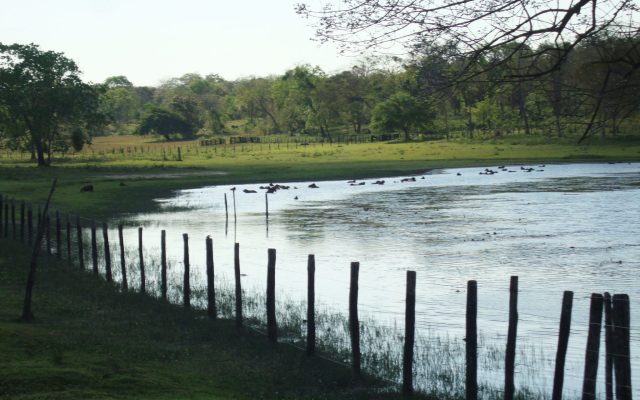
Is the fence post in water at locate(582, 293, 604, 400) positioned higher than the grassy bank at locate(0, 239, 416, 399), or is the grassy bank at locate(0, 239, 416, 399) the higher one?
the fence post in water at locate(582, 293, 604, 400)

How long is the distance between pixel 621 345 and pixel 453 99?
4.16 metres

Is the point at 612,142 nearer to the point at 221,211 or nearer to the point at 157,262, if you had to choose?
the point at 221,211

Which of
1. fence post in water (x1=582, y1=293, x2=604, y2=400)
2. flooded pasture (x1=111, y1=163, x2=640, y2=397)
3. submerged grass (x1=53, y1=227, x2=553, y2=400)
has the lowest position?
flooded pasture (x1=111, y1=163, x2=640, y2=397)

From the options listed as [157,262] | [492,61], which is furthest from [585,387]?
[157,262]

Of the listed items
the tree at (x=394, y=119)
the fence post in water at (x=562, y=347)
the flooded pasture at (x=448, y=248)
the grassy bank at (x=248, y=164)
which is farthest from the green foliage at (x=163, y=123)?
the fence post in water at (x=562, y=347)

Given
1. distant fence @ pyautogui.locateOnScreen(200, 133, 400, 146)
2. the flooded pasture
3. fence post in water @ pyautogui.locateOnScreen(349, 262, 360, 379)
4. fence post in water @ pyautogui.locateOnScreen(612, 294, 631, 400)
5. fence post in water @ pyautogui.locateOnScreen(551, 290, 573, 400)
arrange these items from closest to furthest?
fence post in water @ pyautogui.locateOnScreen(612, 294, 631, 400) → fence post in water @ pyautogui.locateOnScreen(551, 290, 573, 400) → fence post in water @ pyautogui.locateOnScreen(349, 262, 360, 379) → the flooded pasture → distant fence @ pyautogui.locateOnScreen(200, 133, 400, 146)

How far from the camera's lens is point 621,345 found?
12.2 metres

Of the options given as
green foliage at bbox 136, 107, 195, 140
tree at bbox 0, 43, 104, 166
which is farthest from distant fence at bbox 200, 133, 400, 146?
tree at bbox 0, 43, 104, 166

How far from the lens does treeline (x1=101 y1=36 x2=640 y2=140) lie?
38.2 feet

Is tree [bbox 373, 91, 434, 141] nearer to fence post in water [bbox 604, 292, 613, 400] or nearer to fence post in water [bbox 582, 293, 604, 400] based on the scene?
fence post in water [bbox 604, 292, 613, 400]

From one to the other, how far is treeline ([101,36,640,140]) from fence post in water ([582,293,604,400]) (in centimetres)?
239

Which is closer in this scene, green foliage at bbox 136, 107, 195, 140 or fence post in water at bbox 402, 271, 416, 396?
fence post in water at bbox 402, 271, 416, 396

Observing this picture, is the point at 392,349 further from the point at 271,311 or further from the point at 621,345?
the point at 621,345

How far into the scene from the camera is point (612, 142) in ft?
328
